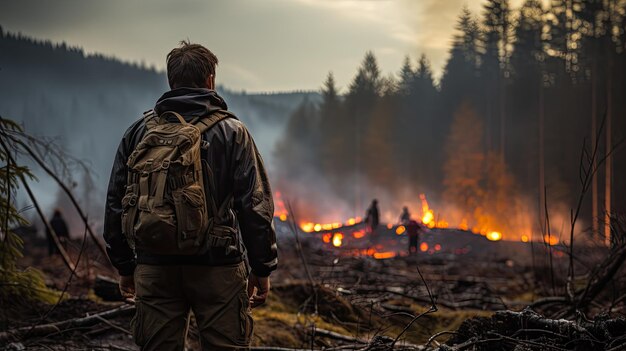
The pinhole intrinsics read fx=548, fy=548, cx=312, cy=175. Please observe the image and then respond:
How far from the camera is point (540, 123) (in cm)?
4291

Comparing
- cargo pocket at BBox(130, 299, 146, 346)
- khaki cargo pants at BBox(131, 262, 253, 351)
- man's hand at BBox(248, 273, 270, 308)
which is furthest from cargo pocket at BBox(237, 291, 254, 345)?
cargo pocket at BBox(130, 299, 146, 346)

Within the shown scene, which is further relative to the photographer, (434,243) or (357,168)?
(357,168)

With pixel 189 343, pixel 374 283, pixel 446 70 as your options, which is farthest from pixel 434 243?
pixel 446 70

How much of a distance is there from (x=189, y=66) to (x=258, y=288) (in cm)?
141

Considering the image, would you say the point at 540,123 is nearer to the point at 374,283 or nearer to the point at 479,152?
the point at 479,152

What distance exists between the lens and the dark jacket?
3.19 meters

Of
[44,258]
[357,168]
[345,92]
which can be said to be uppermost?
[345,92]

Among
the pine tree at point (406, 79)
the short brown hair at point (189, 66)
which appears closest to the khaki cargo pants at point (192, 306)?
the short brown hair at point (189, 66)

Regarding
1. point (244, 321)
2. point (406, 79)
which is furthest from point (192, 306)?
point (406, 79)

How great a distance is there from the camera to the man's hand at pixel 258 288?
129 inches

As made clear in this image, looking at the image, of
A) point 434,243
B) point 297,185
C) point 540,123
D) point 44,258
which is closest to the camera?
point 44,258

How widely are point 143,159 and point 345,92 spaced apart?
173ft

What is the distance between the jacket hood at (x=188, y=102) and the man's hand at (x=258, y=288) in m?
1.04

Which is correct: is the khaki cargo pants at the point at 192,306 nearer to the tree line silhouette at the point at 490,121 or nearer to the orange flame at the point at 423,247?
the orange flame at the point at 423,247
